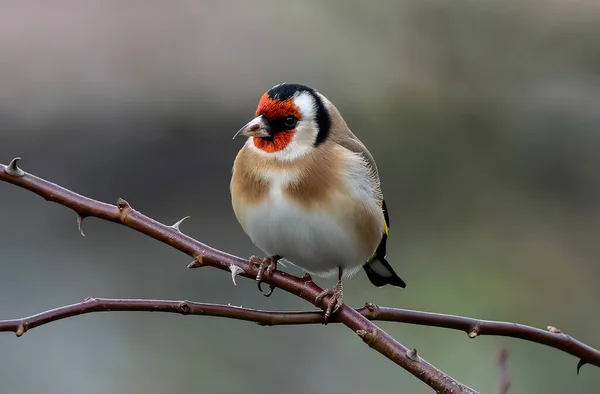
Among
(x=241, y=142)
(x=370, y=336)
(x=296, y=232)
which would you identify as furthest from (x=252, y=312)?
(x=241, y=142)

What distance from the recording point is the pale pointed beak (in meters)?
2.53

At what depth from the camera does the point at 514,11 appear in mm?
7473

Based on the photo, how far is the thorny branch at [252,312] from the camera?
67.2 inches

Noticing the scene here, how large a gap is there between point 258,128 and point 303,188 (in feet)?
0.69

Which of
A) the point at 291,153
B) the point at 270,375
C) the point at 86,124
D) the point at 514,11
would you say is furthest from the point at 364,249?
the point at 514,11

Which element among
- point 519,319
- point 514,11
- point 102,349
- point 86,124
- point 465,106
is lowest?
point 102,349

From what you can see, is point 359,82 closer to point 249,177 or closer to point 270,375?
point 270,375

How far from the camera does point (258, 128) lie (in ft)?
8.47

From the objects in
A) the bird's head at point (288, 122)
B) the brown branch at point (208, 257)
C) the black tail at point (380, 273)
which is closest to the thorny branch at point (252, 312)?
the brown branch at point (208, 257)

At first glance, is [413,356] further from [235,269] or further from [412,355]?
[235,269]

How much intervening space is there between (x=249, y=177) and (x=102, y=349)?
9.12 feet

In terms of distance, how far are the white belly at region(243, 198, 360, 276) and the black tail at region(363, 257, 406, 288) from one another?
344 millimetres

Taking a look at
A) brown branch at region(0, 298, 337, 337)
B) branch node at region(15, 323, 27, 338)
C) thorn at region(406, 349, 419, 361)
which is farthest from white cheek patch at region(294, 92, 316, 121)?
branch node at region(15, 323, 27, 338)

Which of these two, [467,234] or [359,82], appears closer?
[467,234]
